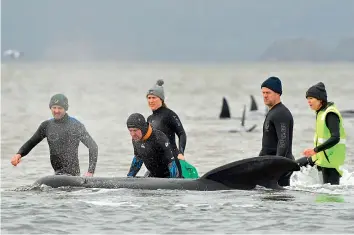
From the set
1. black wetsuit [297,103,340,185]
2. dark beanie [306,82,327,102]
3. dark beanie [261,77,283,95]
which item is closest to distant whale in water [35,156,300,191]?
black wetsuit [297,103,340,185]

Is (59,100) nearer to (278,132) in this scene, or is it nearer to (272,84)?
(272,84)

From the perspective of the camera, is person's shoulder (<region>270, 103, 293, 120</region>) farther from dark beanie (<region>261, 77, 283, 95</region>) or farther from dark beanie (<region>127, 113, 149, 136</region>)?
dark beanie (<region>127, 113, 149, 136</region>)

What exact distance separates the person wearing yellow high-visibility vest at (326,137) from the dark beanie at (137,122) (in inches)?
110

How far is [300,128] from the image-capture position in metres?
48.1

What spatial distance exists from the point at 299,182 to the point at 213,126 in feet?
98.9

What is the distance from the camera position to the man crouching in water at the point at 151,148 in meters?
18.1

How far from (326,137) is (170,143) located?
2.96 m

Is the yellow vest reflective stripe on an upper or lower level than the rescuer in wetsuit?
lower

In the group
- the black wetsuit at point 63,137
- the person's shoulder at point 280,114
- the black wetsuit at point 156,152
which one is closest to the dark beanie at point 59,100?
the black wetsuit at point 63,137

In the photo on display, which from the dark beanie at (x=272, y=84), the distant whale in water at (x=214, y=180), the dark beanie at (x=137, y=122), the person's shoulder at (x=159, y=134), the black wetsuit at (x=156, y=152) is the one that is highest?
the dark beanie at (x=272, y=84)

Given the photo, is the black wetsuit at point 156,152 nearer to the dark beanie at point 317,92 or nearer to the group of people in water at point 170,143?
the group of people in water at point 170,143

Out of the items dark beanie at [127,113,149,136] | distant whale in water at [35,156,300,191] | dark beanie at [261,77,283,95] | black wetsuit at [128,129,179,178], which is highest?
dark beanie at [261,77,283,95]

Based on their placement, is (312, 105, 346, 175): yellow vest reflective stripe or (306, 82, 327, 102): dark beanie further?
(312, 105, 346, 175): yellow vest reflective stripe

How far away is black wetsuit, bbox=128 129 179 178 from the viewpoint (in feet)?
60.4
